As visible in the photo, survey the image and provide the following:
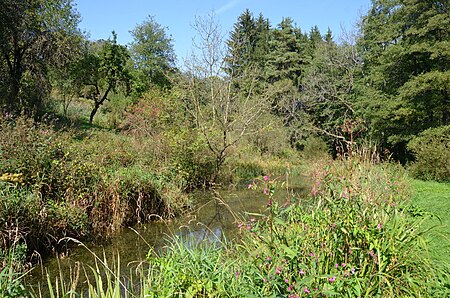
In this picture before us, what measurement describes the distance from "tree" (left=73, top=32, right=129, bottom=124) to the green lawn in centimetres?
2214

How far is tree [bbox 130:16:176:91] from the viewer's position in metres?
31.0

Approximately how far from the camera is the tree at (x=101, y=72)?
24828mm

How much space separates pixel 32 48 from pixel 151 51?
16.3 meters

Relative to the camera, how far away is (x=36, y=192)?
6668 mm

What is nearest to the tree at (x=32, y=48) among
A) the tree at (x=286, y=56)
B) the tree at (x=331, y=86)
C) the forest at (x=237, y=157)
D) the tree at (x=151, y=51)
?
the forest at (x=237, y=157)

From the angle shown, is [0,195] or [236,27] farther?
[236,27]

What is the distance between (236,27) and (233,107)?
1141 inches

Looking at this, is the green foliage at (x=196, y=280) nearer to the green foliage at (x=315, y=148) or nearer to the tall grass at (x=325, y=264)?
the tall grass at (x=325, y=264)

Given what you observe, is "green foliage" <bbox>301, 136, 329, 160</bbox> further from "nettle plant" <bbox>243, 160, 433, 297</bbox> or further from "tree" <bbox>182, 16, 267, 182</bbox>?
"nettle plant" <bbox>243, 160, 433, 297</bbox>

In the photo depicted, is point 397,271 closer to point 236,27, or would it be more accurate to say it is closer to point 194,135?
point 194,135

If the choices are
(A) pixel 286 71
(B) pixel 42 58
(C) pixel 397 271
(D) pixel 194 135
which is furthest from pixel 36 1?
(A) pixel 286 71

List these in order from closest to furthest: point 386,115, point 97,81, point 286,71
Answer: point 386,115
point 97,81
point 286,71

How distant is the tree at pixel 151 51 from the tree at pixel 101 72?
2701 mm

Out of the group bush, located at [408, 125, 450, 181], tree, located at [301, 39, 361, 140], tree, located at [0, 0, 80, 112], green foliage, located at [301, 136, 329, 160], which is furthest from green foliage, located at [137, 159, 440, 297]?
tree, located at [301, 39, 361, 140]
